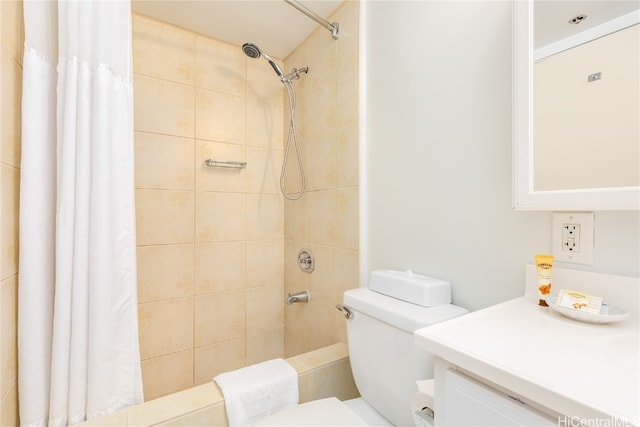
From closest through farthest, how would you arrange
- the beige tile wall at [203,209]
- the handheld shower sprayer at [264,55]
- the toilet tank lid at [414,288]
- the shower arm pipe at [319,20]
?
the toilet tank lid at [414,288]
the shower arm pipe at [319,20]
the handheld shower sprayer at [264,55]
the beige tile wall at [203,209]

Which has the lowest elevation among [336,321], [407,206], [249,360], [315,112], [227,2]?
[249,360]

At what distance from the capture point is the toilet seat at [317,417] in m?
0.87

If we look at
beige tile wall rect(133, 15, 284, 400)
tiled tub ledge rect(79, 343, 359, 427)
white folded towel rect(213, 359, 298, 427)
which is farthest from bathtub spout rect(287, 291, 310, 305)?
white folded towel rect(213, 359, 298, 427)

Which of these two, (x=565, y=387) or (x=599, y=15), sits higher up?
(x=599, y=15)

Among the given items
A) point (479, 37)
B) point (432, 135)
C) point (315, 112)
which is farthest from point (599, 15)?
point (315, 112)

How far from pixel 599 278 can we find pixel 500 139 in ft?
1.40

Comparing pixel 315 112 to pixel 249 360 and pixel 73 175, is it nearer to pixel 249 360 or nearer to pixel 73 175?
pixel 73 175

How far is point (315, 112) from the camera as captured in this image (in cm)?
Answer: 163

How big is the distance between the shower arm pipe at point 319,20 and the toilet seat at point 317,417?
5.24 feet

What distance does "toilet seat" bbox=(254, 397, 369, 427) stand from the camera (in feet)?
2.87

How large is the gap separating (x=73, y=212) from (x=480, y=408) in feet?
3.45

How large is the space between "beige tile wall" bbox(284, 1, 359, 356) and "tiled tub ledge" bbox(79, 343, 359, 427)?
205 mm

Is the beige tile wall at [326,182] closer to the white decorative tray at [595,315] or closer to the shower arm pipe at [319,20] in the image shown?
the shower arm pipe at [319,20]

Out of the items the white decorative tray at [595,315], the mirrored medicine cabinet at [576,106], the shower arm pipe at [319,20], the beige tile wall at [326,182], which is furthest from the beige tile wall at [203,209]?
the white decorative tray at [595,315]
